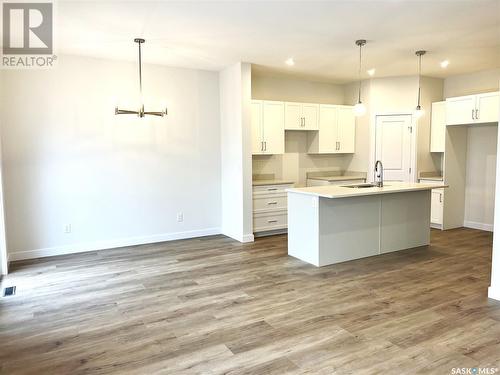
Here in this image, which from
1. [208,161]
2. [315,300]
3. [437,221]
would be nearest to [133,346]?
[315,300]

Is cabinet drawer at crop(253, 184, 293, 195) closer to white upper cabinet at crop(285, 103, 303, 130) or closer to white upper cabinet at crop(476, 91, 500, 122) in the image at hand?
white upper cabinet at crop(285, 103, 303, 130)

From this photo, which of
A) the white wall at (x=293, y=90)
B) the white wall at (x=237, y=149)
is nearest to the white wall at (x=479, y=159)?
the white wall at (x=293, y=90)

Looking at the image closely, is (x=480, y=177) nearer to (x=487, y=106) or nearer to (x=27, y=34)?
(x=487, y=106)

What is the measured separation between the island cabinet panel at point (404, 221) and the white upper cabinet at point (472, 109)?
67.4 inches

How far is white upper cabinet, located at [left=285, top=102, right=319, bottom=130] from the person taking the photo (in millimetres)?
6453

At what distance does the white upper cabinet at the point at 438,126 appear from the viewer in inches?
258

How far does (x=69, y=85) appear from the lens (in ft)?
16.6

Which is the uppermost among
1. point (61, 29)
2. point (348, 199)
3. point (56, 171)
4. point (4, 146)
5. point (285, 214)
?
point (61, 29)

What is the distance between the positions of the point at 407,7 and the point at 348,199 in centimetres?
216

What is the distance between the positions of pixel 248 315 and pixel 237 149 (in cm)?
307

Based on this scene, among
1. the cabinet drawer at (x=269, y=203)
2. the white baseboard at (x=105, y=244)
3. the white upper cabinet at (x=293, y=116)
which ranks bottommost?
the white baseboard at (x=105, y=244)

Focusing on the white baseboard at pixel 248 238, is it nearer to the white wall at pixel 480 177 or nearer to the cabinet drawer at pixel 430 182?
the cabinet drawer at pixel 430 182

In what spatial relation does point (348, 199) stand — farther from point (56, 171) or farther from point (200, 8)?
point (56, 171)

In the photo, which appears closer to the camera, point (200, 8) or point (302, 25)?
point (200, 8)
